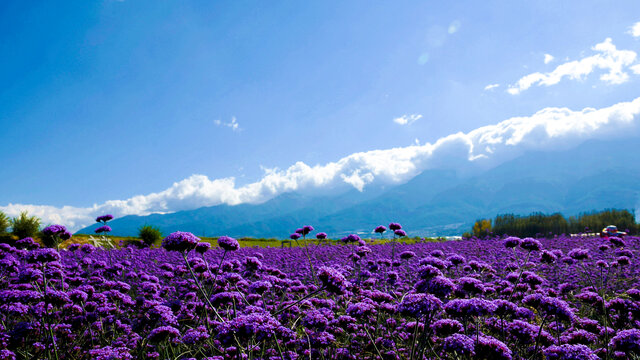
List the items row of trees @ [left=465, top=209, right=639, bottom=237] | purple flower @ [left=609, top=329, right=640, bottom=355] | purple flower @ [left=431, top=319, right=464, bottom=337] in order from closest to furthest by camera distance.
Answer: purple flower @ [left=609, top=329, right=640, bottom=355]
purple flower @ [left=431, top=319, right=464, bottom=337]
row of trees @ [left=465, top=209, right=639, bottom=237]

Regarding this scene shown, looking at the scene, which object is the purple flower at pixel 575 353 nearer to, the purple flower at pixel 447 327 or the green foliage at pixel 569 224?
the purple flower at pixel 447 327

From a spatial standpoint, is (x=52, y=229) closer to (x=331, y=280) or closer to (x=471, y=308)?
Result: (x=331, y=280)

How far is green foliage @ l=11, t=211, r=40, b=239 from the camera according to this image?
2165 cm

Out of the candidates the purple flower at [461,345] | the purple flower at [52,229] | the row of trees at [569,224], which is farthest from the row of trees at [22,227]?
the row of trees at [569,224]

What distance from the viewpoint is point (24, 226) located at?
71.7ft

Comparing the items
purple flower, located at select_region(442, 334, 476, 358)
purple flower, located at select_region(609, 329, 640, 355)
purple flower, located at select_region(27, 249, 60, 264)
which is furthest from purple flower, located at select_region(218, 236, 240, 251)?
purple flower, located at select_region(609, 329, 640, 355)

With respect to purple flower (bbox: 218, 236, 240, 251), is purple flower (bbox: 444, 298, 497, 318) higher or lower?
lower

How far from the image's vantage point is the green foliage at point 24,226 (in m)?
21.7

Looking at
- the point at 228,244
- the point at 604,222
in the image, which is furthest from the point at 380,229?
the point at 604,222

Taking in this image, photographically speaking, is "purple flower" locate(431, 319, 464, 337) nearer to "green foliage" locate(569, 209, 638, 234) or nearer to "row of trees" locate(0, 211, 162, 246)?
"row of trees" locate(0, 211, 162, 246)

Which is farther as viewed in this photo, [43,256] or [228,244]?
[228,244]

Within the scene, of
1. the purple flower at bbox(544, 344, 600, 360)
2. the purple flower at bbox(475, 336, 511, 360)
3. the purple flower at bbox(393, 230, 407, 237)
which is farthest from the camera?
the purple flower at bbox(393, 230, 407, 237)

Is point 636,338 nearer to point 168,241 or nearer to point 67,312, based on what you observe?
point 168,241

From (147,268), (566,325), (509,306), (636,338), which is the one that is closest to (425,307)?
(509,306)
